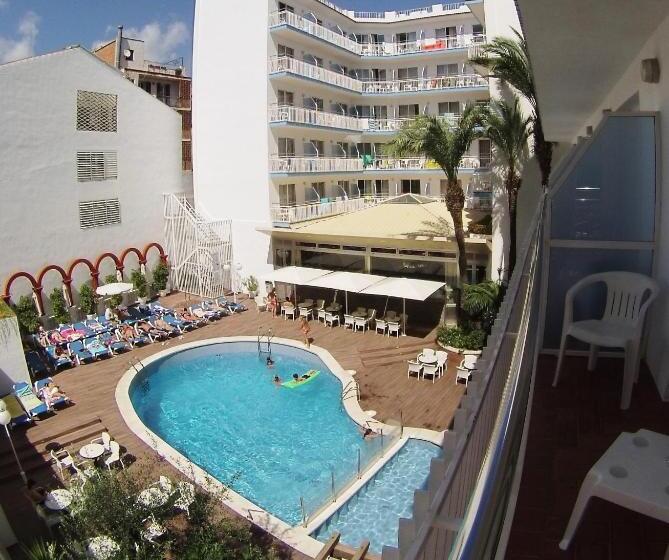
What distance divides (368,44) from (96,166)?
59.6 feet

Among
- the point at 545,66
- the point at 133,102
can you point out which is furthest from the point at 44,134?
the point at 545,66

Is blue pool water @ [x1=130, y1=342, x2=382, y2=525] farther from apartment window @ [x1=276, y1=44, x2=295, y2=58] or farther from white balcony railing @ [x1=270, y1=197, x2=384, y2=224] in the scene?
apartment window @ [x1=276, y1=44, x2=295, y2=58]

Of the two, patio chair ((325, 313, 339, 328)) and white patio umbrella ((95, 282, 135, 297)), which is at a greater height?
white patio umbrella ((95, 282, 135, 297))

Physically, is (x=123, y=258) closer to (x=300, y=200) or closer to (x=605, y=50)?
(x=300, y=200)

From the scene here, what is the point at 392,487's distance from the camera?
11820mm

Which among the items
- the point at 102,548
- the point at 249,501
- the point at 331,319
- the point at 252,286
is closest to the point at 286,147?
the point at 252,286

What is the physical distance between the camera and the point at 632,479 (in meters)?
3.12

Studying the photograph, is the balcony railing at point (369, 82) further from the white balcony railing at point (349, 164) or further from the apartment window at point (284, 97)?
the white balcony railing at point (349, 164)

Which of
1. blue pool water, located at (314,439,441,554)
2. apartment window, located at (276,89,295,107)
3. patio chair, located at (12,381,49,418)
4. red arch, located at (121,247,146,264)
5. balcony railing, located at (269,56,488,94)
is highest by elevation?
balcony railing, located at (269,56,488,94)

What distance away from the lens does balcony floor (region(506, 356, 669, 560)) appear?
11.0ft

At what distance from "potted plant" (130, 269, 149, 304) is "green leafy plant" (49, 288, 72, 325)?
354cm

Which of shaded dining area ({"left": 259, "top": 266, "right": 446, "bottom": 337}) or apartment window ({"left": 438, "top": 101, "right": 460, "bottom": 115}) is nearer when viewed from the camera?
shaded dining area ({"left": 259, "top": 266, "right": 446, "bottom": 337})

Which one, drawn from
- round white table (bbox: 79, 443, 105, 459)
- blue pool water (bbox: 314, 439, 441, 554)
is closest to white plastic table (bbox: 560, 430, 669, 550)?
blue pool water (bbox: 314, 439, 441, 554)

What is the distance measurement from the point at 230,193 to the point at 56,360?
12.3 meters
